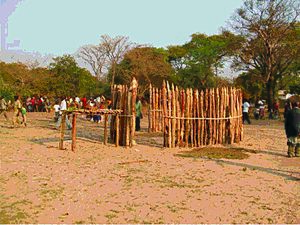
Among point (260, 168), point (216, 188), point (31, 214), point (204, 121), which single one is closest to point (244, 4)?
point (204, 121)

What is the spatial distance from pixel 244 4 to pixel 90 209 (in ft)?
99.6

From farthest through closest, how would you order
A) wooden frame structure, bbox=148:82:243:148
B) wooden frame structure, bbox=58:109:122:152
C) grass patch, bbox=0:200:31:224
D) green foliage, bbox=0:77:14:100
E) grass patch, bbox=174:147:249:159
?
green foliage, bbox=0:77:14:100 < wooden frame structure, bbox=148:82:243:148 < wooden frame structure, bbox=58:109:122:152 < grass patch, bbox=174:147:249:159 < grass patch, bbox=0:200:31:224

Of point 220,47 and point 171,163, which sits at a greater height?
point 220,47

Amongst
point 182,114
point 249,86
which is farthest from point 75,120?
point 249,86

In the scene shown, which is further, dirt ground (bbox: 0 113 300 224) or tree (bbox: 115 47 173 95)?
tree (bbox: 115 47 173 95)

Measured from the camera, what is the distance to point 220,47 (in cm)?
3756

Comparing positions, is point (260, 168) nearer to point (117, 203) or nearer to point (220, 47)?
point (117, 203)

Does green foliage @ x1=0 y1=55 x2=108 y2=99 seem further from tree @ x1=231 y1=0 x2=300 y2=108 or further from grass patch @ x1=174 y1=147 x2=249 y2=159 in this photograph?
grass patch @ x1=174 y1=147 x2=249 y2=159

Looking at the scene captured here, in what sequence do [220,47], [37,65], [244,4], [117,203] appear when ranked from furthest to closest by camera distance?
1. [37,65]
2. [220,47]
3. [244,4]
4. [117,203]

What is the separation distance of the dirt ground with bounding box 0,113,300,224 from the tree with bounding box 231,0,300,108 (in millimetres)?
22149

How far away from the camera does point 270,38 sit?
107ft

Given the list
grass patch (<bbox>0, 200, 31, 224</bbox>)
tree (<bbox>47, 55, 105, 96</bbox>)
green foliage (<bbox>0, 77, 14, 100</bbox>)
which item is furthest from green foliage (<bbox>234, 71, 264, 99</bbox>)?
grass patch (<bbox>0, 200, 31, 224</bbox>)

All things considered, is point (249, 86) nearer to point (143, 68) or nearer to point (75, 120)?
point (143, 68)

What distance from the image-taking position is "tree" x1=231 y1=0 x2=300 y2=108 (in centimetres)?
3222
